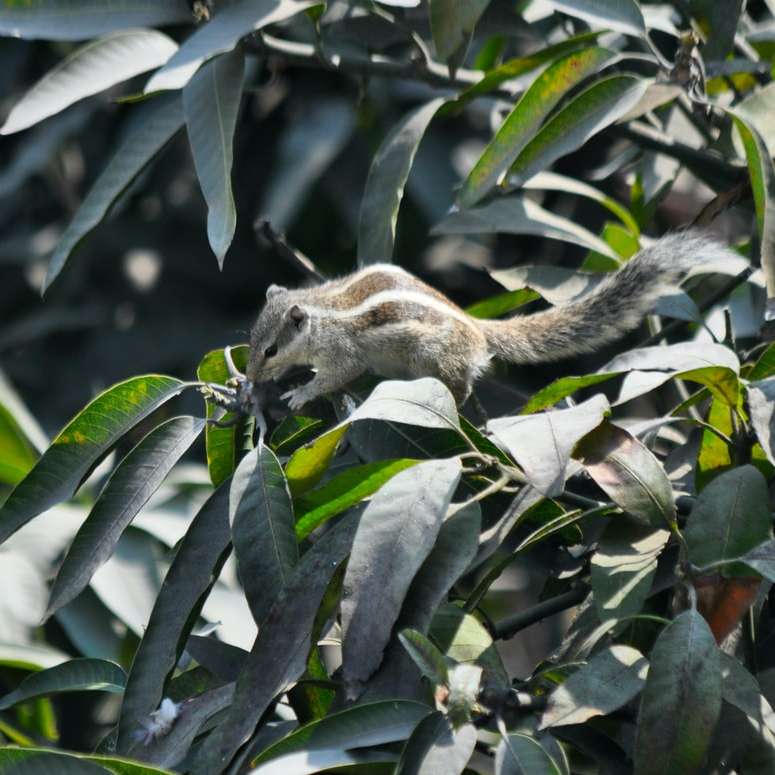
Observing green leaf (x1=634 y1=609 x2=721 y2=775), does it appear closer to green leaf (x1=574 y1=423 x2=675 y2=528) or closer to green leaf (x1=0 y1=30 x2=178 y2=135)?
green leaf (x1=574 y1=423 x2=675 y2=528)

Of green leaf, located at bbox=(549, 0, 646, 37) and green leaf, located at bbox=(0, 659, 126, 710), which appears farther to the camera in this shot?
green leaf, located at bbox=(549, 0, 646, 37)

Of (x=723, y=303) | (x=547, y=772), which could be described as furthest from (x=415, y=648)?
(x=723, y=303)

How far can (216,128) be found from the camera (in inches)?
74.3

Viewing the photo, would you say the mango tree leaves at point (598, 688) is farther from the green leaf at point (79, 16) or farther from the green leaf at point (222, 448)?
the green leaf at point (79, 16)

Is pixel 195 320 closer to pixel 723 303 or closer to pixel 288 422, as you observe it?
pixel 723 303

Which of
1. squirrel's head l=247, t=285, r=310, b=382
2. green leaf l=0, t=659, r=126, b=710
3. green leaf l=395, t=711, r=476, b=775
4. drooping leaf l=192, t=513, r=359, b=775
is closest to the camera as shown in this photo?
green leaf l=395, t=711, r=476, b=775

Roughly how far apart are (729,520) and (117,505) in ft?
2.39

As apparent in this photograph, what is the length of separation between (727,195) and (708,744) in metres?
1.08

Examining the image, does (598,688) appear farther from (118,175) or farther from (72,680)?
(118,175)

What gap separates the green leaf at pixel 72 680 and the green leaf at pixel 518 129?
2.83ft

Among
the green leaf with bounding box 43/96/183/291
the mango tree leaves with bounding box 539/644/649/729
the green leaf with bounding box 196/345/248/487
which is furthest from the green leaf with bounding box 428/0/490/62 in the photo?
the mango tree leaves with bounding box 539/644/649/729

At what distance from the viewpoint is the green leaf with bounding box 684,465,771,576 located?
4.71 ft

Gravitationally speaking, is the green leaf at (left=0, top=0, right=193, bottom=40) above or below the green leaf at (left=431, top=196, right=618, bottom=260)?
above

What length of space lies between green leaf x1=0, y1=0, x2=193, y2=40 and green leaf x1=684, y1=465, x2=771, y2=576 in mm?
1258
